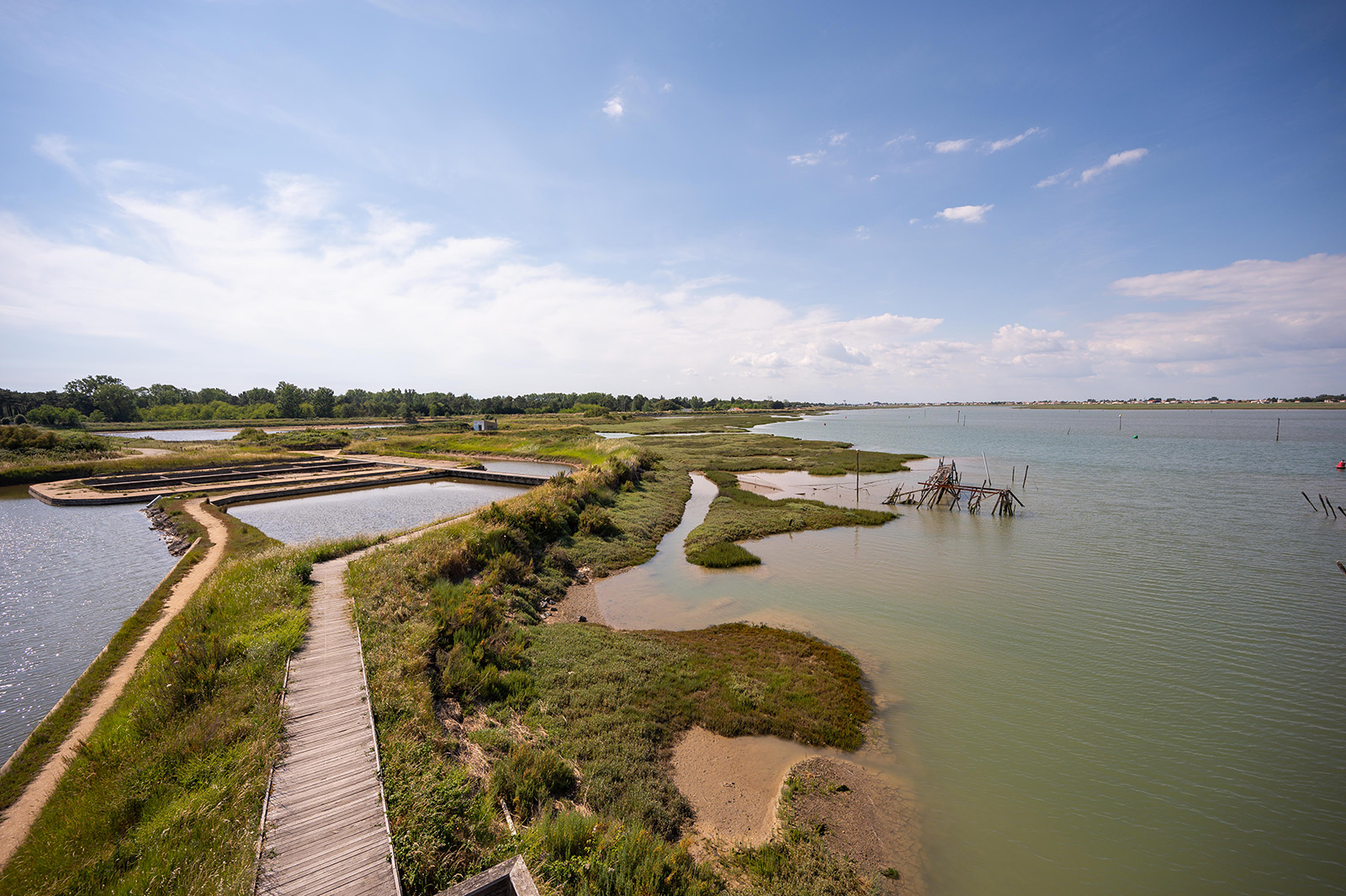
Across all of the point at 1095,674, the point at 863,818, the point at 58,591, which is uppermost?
the point at 58,591

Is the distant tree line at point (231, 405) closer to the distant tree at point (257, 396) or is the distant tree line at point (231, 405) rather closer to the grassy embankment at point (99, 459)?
the distant tree at point (257, 396)

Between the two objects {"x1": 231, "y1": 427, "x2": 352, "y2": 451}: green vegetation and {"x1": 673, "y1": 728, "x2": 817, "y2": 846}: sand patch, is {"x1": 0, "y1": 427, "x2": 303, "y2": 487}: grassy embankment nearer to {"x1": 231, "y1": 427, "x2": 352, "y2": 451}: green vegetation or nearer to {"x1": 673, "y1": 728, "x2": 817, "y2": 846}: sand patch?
{"x1": 231, "y1": 427, "x2": 352, "y2": 451}: green vegetation

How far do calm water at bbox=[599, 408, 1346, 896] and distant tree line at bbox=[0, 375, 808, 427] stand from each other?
110 m

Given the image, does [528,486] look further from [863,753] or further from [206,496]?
[863,753]

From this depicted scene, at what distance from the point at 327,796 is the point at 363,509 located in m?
33.5

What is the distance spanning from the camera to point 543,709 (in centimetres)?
1240

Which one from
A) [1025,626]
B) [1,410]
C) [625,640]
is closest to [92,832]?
[625,640]

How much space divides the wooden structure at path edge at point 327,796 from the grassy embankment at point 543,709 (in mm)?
290

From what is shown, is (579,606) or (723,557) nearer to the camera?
(579,606)

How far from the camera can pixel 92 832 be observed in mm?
7348

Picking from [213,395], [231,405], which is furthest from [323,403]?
[213,395]

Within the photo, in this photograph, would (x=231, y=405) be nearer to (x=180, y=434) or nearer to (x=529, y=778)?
→ (x=180, y=434)

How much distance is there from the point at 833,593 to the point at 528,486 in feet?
107

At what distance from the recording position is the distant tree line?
97.8 meters
